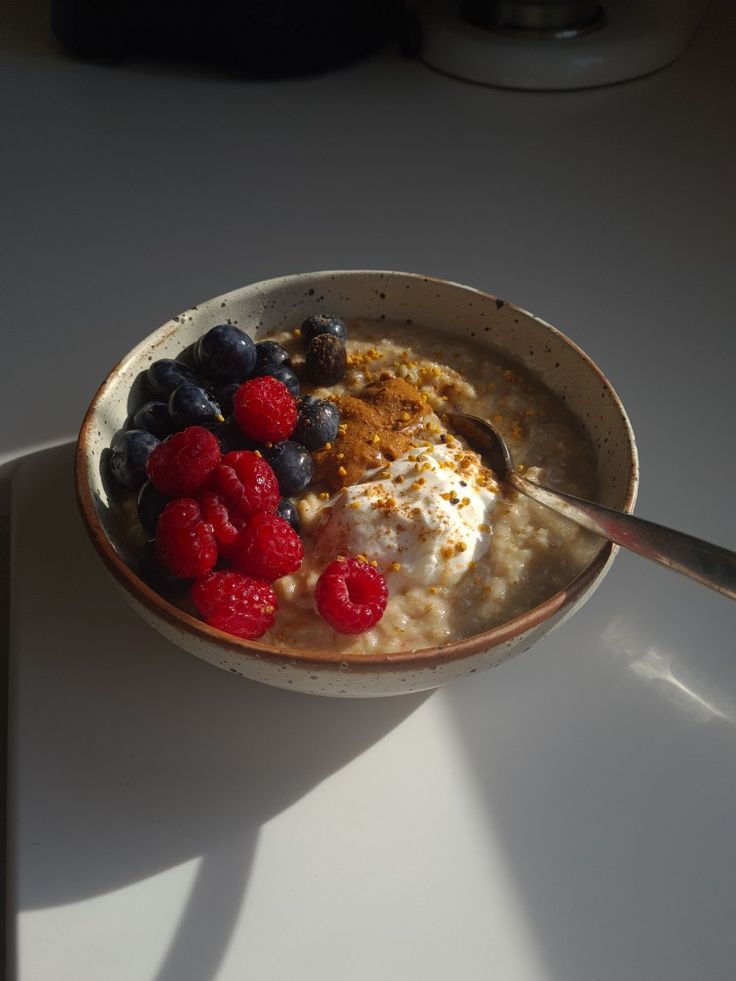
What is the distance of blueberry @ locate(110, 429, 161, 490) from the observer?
0.94 meters

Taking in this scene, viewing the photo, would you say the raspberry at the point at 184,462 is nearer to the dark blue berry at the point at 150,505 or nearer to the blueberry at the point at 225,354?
the dark blue berry at the point at 150,505

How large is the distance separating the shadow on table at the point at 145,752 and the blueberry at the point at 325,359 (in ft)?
1.15

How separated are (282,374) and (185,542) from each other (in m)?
0.31

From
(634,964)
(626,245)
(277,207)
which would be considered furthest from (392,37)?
(634,964)

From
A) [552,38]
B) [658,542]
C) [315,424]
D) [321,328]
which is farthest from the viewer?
[552,38]

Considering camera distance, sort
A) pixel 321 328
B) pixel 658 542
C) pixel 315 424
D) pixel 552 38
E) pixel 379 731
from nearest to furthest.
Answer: pixel 658 542, pixel 379 731, pixel 315 424, pixel 321 328, pixel 552 38

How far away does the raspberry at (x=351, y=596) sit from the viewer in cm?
81

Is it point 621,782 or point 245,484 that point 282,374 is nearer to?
point 245,484

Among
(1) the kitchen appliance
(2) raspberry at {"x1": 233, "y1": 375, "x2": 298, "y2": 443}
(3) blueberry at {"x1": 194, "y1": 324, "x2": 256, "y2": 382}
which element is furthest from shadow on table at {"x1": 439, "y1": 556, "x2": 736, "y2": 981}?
(1) the kitchen appliance

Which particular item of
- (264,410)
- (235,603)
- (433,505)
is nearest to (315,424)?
(264,410)

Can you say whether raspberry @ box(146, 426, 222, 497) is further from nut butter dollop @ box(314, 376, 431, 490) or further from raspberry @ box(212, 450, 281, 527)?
nut butter dollop @ box(314, 376, 431, 490)

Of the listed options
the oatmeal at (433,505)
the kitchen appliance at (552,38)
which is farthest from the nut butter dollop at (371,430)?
the kitchen appliance at (552,38)

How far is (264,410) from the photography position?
3.17 feet

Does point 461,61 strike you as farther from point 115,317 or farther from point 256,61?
point 115,317
